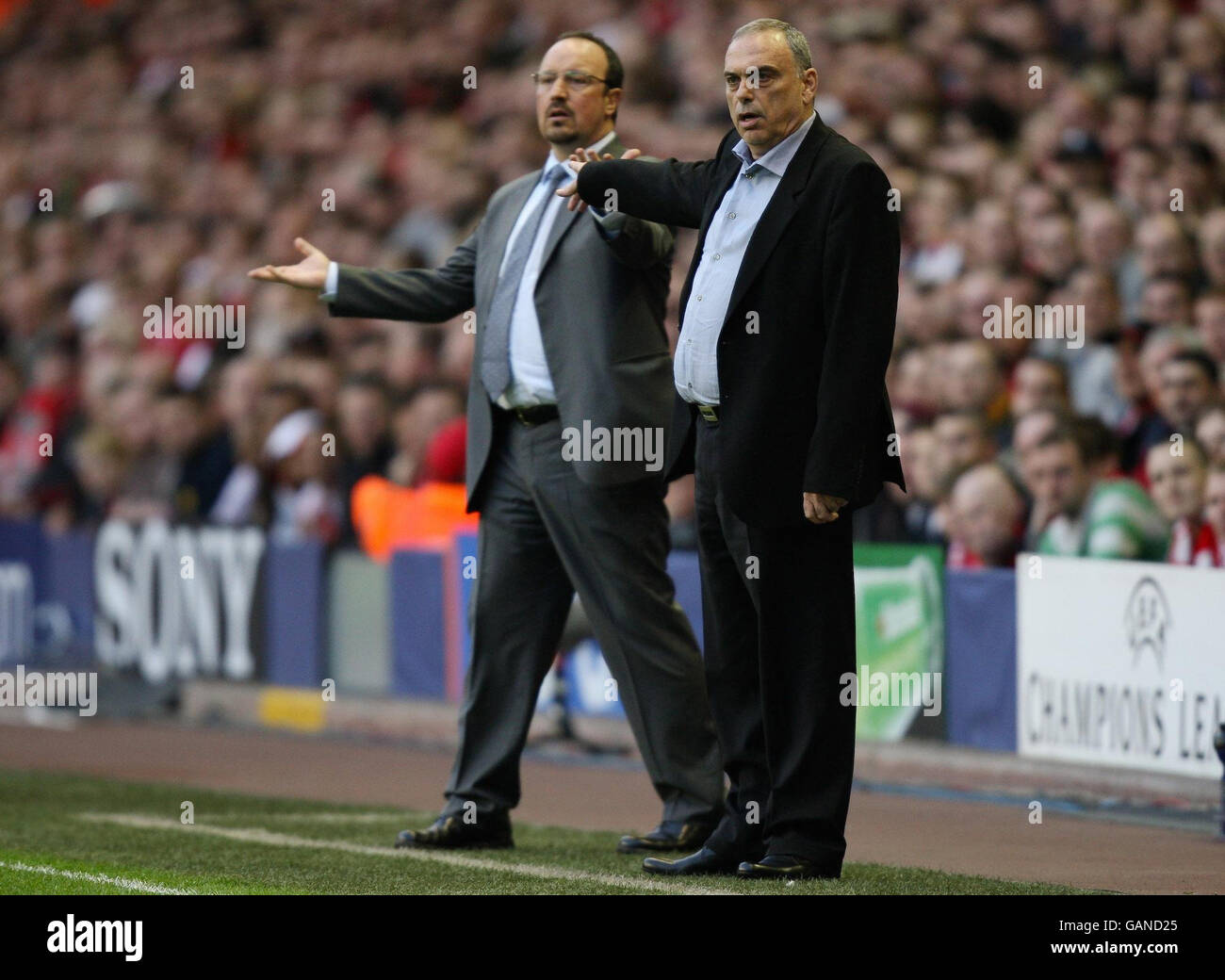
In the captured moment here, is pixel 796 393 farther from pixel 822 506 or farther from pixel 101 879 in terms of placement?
pixel 101 879

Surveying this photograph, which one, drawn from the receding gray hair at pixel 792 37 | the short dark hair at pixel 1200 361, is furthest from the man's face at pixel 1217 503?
the receding gray hair at pixel 792 37

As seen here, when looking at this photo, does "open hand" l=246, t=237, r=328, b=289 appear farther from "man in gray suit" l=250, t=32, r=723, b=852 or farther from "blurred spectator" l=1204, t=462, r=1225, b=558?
"blurred spectator" l=1204, t=462, r=1225, b=558

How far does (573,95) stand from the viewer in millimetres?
7309

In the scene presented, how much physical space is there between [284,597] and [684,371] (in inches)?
284

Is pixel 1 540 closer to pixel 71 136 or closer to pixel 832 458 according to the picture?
pixel 71 136

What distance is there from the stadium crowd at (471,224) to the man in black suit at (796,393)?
312 cm

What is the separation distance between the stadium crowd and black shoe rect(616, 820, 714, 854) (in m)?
Result: 2.79

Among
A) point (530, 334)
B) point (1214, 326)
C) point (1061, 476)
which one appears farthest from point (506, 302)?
point (1214, 326)

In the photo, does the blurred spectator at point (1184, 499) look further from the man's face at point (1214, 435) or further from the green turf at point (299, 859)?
the green turf at point (299, 859)

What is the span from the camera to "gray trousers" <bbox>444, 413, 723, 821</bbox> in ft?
23.8

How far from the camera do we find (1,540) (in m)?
15.4
